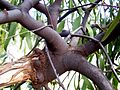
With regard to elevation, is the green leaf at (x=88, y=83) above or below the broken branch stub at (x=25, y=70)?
below

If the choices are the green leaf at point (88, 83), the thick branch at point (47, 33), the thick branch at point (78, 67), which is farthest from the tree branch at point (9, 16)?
the green leaf at point (88, 83)

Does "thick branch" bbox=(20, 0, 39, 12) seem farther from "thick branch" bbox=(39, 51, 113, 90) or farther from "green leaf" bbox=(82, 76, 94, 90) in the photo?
"green leaf" bbox=(82, 76, 94, 90)

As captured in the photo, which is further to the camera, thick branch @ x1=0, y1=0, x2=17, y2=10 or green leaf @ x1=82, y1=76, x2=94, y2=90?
green leaf @ x1=82, y1=76, x2=94, y2=90

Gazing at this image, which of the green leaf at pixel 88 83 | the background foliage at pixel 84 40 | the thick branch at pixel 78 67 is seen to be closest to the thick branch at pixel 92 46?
the thick branch at pixel 78 67

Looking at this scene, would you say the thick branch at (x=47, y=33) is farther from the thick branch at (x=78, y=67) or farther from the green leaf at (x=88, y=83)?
the green leaf at (x=88, y=83)

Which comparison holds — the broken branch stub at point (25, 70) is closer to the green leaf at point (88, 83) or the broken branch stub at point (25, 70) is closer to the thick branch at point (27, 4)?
the thick branch at point (27, 4)

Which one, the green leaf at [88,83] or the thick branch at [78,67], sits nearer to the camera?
the thick branch at [78,67]

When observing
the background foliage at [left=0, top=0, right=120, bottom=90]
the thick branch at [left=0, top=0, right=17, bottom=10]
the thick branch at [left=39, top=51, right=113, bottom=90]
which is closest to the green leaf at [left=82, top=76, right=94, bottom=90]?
the background foliage at [left=0, top=0, right=120, bottom=90]

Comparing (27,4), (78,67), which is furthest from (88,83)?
(27,4)

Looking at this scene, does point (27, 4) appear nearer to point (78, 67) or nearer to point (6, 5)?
point (6, 5)

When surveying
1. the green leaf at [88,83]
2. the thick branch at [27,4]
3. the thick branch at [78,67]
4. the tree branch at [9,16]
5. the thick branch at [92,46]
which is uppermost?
the thick branch at [27,4]

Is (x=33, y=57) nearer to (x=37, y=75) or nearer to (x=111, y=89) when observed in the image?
(x=37, y=75)

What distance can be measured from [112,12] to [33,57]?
1.45 ft

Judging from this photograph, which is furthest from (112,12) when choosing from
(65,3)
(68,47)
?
(68,47)
